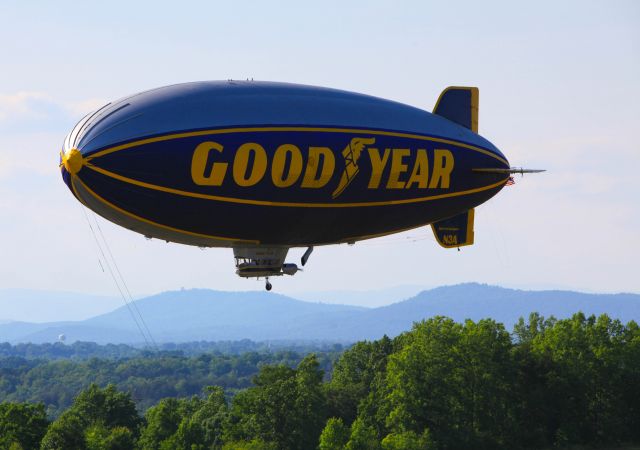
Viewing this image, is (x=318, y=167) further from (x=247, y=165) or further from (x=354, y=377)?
(x=354, y=377)

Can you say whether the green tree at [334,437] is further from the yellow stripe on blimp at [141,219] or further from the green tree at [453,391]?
the yellow stripe on blimp at [141,219]

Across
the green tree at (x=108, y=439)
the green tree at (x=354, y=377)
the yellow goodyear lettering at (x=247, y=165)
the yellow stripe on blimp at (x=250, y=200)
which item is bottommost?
the green tree at (x=108, y=439)

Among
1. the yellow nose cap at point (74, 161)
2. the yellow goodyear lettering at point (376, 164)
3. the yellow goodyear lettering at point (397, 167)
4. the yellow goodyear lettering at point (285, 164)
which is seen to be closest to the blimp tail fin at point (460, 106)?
the yellow goodyear lettering at point (397, 167)

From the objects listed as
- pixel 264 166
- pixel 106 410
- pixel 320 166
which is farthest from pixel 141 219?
pixel 106 410

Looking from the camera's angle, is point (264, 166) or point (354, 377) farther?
point (354, 377)

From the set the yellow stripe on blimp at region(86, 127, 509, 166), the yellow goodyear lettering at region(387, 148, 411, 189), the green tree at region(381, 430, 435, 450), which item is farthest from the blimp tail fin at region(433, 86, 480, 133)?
the green tree at region(381, 430, 435, 450)

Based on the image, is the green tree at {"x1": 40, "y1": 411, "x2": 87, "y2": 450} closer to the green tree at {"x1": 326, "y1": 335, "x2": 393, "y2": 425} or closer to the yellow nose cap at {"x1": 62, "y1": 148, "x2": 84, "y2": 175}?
the green tree at {"x1": 326, "y1": 335, "x2": 393, "y2": 425}

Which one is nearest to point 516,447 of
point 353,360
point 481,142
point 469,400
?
point 469,400
